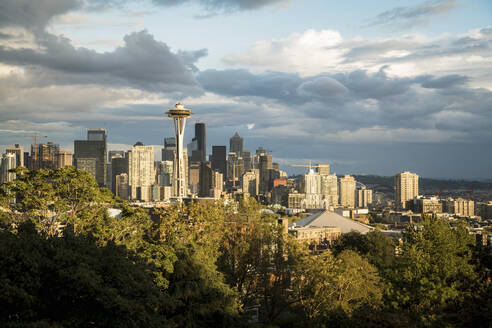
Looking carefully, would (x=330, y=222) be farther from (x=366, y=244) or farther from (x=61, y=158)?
(x=61, y=158)

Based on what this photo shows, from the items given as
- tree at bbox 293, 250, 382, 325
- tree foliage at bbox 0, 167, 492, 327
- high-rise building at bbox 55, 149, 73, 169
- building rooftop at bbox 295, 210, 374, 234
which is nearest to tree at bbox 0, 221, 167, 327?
tree foliage at bbox 0, 167, 492, 327

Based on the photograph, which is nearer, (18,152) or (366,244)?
(366,244)

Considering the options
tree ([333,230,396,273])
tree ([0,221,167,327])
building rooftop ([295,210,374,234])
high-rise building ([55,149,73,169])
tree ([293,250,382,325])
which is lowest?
building rooftop ([295,210,374,234])

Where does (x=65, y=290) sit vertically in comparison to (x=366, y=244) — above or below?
above

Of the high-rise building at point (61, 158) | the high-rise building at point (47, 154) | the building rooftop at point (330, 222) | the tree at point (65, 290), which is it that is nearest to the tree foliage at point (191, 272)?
the tree at point (65, 290)

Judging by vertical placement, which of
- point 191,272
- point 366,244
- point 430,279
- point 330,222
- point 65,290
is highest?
point 65,290

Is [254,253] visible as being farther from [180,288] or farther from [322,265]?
[180,288]

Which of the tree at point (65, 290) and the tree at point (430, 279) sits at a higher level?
the tree at point (65, 290)

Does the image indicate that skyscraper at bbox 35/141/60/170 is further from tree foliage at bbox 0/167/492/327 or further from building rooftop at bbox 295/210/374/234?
tree foliage at bbox 0/167/492/327

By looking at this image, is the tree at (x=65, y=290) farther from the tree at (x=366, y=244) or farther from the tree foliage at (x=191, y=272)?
the tree at (x=366, y=244)

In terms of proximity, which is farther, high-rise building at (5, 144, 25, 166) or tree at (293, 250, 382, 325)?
high-rise building at (5, 144, 25, 166)

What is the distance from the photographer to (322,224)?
377 feet

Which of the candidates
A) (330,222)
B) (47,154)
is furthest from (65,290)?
(47,154)

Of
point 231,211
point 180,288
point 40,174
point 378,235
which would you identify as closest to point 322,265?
→ point 180,288
